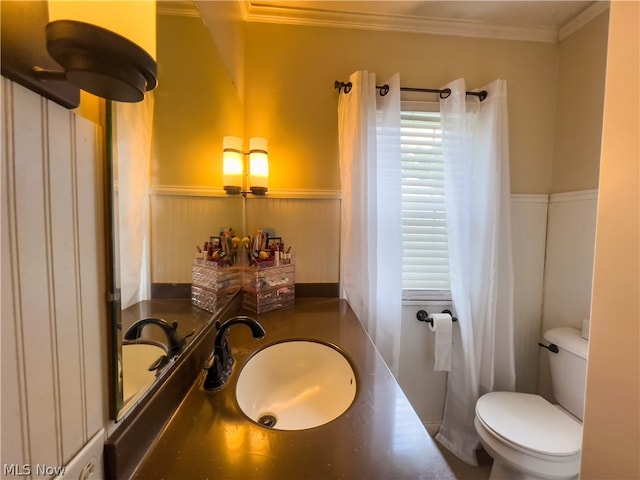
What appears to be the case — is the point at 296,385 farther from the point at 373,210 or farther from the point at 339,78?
the point at 339,78

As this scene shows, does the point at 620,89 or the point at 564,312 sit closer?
the point at 620,89

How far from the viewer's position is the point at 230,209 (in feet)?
4.29

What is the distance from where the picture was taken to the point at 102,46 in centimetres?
32

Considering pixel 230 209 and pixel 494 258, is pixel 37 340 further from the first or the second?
pixel 494 258

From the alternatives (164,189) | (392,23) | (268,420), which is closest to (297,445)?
(268,420)

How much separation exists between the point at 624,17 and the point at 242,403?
1123mm

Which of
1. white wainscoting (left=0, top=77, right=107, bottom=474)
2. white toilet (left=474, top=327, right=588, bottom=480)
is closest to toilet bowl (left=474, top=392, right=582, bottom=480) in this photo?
white toilet (left=474, top=327, right=588, bottom=480)

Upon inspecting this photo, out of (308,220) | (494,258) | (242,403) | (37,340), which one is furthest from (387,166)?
(37,340)

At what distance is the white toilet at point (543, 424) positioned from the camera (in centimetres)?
111

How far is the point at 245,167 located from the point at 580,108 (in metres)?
1.79

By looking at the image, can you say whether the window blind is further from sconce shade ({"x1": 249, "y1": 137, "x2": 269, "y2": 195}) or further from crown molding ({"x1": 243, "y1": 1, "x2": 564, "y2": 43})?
sconce shade ({"x1": 249, "y1": 137, "x2": 269, "y2": 195})

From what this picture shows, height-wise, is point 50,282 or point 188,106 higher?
point 188,106

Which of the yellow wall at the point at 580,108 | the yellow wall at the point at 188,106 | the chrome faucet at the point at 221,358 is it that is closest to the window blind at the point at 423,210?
the yellow wall at the point at 580,108

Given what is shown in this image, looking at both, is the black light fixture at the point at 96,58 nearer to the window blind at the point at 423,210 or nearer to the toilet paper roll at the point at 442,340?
the window blind at the point at 423,210
